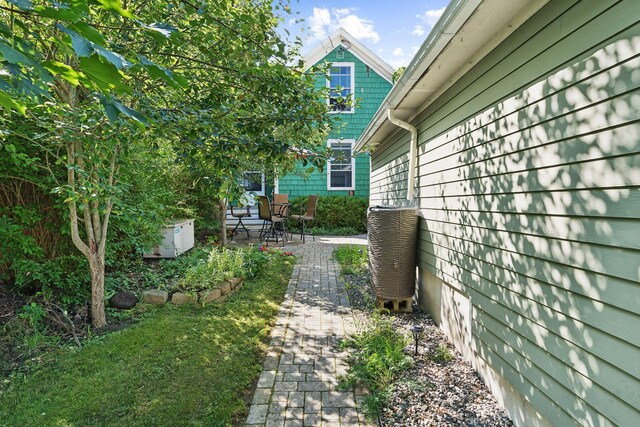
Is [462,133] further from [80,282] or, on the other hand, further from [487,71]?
[80,282]

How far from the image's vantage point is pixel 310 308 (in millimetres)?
4375

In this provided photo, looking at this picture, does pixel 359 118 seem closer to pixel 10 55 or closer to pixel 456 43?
pixel 456 43

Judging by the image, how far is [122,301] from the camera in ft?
13.3

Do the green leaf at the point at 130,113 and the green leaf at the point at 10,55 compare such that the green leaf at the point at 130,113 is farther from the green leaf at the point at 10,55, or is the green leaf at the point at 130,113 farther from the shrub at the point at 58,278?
the shrub at the point at 58,278

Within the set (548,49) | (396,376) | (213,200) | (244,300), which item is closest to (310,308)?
(244,300)

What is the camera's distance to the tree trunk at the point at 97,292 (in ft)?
11.7

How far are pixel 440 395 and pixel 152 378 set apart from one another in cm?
207

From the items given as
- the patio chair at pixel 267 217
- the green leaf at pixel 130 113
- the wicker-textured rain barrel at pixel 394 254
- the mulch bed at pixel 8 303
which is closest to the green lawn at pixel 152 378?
the mulch bed at pixel 8 303

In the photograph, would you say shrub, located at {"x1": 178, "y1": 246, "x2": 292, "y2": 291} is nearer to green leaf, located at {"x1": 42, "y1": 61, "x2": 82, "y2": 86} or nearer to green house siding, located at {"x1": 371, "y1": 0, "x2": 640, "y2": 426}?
green house siding, located at {"x1": 371, "y1": 0, "x2": 640, "y2": 426}

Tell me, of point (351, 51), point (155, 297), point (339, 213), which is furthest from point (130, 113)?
Result: point (351, 51)

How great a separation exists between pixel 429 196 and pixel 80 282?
13.1 ft

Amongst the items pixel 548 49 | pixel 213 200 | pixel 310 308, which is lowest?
pixel 310 308

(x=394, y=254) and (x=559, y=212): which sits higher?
(x=559, y=212)

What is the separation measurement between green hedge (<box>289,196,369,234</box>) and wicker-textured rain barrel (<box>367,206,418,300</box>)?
7.43 meters
